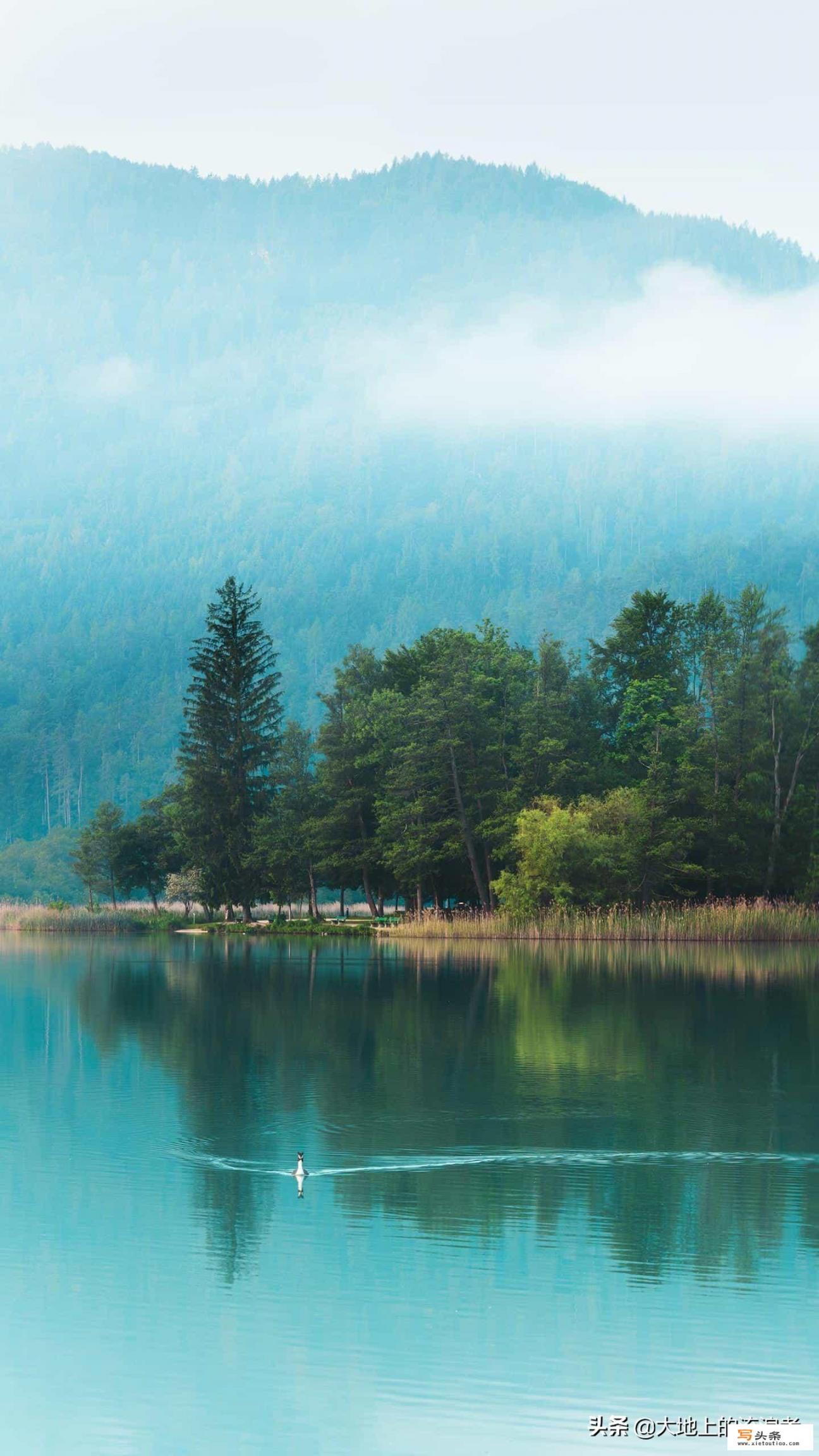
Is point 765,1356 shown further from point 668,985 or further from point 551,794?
point 551,794

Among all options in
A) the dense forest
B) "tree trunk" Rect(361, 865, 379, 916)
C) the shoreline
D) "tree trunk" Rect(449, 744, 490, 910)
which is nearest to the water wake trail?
the shoreline

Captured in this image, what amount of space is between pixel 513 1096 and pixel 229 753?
68.1 m

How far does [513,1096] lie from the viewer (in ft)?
68.1

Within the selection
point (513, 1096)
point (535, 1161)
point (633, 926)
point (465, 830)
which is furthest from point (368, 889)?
point (535, 1161)

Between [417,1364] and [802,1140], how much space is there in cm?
846

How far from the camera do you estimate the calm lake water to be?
390 inches

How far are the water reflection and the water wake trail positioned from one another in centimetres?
6

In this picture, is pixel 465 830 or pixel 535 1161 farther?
pixel 465 830

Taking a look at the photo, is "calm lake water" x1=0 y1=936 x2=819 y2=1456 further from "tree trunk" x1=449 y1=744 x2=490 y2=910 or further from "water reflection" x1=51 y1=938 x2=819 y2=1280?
"tree trunk" x1=449 y1=744 x2=490 y2=910

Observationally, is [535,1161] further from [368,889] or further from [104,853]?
[104,853]

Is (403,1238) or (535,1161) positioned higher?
(535,1161)

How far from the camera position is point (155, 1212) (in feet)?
47.1

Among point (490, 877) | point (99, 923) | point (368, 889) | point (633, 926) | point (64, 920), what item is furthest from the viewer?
point (368, 889)

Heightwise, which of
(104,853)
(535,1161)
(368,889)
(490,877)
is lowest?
(535,1161)
